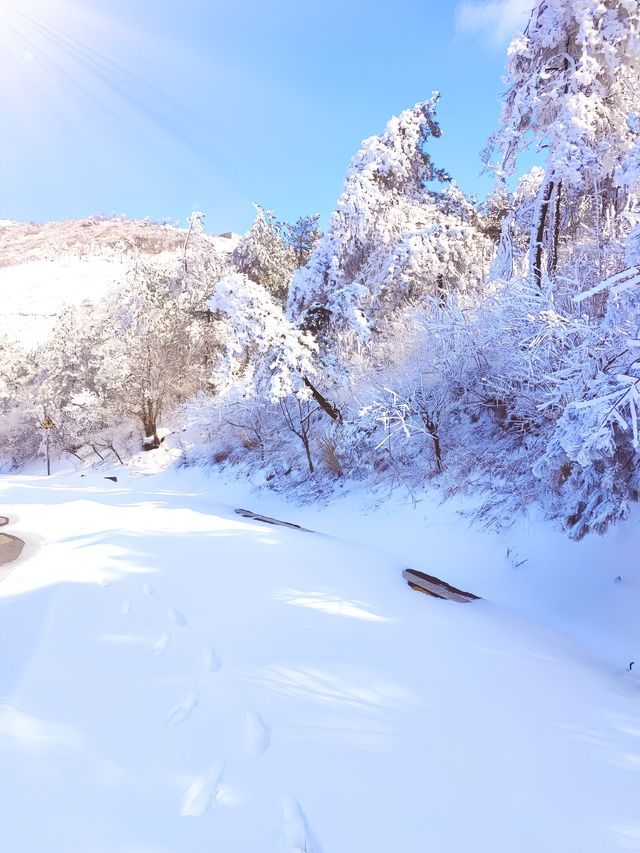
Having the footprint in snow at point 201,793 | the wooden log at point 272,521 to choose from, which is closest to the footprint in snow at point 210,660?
the footprint in snow at point 201,793

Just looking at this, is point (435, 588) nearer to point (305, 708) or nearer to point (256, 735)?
point (305, 708)

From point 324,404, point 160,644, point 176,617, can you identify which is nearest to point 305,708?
point 160,644

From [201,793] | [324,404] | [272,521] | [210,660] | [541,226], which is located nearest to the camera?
[201,793]

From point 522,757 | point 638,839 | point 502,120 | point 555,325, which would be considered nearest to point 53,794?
point 522,757

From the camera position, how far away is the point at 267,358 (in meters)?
12.0

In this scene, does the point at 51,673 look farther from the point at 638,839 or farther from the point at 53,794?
the point at 638,839

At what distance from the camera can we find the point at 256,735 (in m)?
2.42

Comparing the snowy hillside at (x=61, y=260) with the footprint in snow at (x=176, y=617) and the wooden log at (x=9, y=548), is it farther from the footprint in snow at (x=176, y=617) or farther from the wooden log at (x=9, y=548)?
the footprint in snow at (x=176, y=617)

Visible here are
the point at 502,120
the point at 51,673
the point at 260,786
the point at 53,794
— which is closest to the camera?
the point at 53,794

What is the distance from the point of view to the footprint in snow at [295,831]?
5.94 feet

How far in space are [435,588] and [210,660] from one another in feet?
10.8

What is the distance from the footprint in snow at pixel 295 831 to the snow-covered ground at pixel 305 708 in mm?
12

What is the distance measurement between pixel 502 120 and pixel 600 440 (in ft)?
29.3

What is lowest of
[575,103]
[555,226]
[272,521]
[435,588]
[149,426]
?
[272,521]
